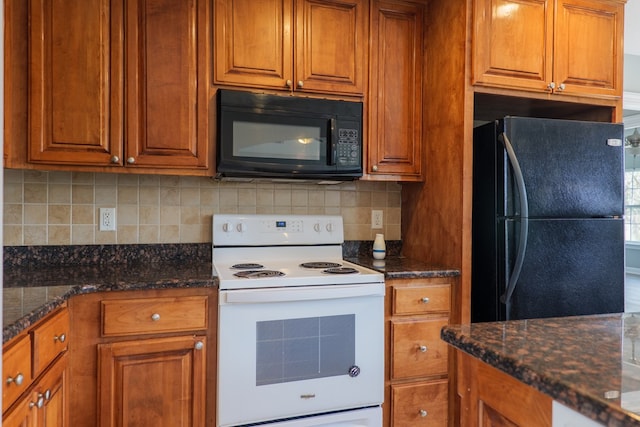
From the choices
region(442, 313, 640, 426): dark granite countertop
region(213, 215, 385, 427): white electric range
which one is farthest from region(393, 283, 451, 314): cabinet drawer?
region(442, 313, 640, 426): dark granite countertop

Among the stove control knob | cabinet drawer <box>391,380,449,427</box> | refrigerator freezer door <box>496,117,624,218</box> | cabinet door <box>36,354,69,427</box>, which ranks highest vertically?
refrigerator freezer door <box>496,117,624,218</box>

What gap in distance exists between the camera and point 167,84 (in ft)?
6.43

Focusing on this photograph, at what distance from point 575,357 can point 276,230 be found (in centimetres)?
172

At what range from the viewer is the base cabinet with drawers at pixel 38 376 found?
1.09 metres

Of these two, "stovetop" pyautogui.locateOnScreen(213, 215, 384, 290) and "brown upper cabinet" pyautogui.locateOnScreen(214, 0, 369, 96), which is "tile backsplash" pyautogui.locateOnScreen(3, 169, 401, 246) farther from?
"brown upper cabinet" pyautogui.locateOnScreen(214, 0, 369, 96)

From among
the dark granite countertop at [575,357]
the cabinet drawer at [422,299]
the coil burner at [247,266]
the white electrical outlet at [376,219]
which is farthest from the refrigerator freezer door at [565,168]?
A: the coil burner at [247,266]

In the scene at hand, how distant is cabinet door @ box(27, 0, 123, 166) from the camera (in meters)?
1.81

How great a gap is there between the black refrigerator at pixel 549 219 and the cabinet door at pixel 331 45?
2.33 ft

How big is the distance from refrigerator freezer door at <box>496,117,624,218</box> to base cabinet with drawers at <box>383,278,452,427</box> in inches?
20.4

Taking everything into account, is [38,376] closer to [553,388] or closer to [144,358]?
[144,358]

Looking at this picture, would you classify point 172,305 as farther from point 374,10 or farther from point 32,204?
point 374,10

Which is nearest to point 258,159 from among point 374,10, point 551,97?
point 374,10

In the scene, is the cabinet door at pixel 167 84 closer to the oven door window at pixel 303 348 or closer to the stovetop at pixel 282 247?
the stovetop at pixel 282 247

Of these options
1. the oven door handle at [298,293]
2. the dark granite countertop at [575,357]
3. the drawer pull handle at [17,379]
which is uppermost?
the dark granite countertop at [575,357]
